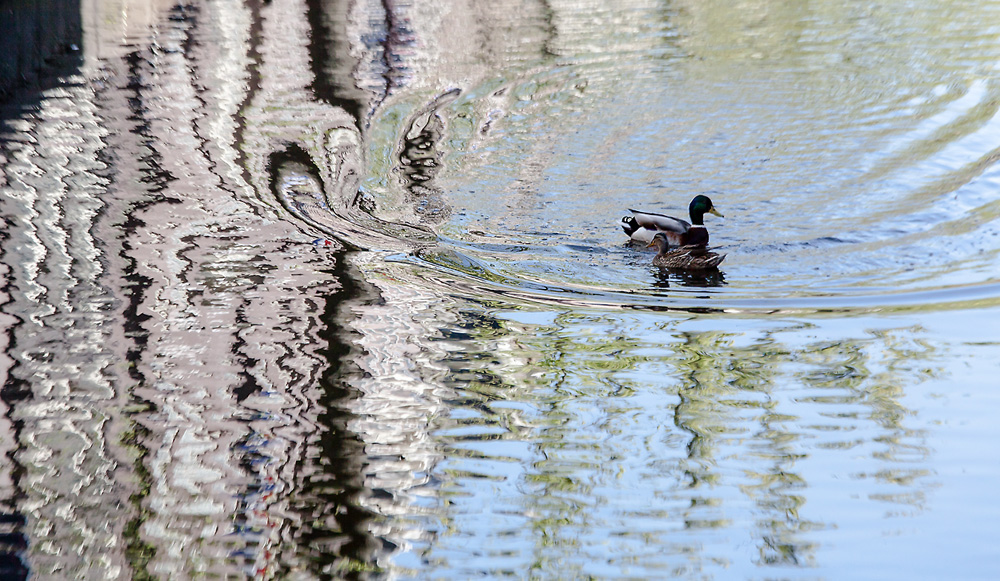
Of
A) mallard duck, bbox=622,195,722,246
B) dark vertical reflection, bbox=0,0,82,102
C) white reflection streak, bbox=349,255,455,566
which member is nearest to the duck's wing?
mallard duck, bbox=622,195,722,246

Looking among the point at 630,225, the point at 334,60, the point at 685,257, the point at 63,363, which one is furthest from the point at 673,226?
the point at 334,60

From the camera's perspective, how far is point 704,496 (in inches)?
169

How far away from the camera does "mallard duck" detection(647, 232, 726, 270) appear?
7.38 m

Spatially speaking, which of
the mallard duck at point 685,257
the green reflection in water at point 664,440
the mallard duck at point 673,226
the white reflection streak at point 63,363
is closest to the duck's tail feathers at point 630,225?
the mallard duck at point 673,226

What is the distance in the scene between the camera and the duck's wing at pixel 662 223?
7.71 meters

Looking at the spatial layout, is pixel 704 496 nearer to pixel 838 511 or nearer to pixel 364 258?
pixel 838 511

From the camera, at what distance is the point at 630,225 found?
820cm

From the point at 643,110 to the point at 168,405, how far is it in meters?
7.57

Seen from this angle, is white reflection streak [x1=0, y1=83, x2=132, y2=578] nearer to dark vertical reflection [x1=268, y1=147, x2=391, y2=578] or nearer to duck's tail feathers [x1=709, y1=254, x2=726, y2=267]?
dark vertical reflection [x1=268, y1=147, x2=391, y2=578]

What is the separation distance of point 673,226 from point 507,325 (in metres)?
2.00

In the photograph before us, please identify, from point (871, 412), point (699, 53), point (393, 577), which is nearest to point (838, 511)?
point (871, 412)

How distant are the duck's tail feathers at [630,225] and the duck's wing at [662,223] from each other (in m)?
0.09

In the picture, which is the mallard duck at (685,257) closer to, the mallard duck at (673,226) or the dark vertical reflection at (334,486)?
the mallard duck at (673,226)

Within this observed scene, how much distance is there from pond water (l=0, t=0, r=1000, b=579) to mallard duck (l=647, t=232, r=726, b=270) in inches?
7.0
